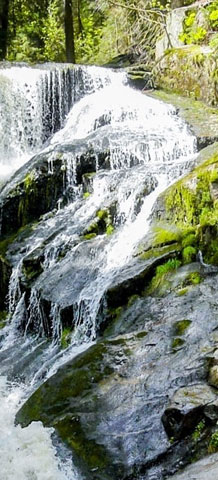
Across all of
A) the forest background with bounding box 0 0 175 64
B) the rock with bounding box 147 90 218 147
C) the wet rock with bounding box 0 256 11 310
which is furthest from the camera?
the forest background with bounding box 0 0 175 64

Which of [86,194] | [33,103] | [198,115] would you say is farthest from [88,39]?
[86,194]

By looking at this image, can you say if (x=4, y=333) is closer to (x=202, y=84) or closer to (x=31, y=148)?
(x=31, y=148)

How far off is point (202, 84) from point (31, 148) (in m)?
4.78

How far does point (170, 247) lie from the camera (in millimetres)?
7336

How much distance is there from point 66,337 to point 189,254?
2025 mm

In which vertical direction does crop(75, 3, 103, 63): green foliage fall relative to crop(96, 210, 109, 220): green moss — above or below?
above

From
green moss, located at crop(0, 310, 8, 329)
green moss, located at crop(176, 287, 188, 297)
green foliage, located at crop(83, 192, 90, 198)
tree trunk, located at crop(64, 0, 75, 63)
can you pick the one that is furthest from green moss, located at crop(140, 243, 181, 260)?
tree trunk, located at crop(64, 0, 75, 63)

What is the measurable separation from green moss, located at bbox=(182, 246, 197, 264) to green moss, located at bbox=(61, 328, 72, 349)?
186 cm

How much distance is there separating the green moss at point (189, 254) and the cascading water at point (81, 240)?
766 millimetres

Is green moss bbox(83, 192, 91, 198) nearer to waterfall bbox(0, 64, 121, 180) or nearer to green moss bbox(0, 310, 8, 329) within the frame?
green moss bbox(0, 310, 8, 329)

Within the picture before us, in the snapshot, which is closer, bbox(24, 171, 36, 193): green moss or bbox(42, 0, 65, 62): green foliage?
bbox(24, 171, 36, 193): green moss

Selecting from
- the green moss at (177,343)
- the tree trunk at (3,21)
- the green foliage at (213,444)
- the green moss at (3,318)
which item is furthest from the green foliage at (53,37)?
the green foliage at (213,444)

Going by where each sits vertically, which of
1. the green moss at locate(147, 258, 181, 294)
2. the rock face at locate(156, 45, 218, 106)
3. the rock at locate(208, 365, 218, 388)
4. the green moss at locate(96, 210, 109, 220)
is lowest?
the rock at locate(208, 365, 218, 388)

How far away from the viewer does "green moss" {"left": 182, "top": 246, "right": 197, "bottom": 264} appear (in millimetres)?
7125
